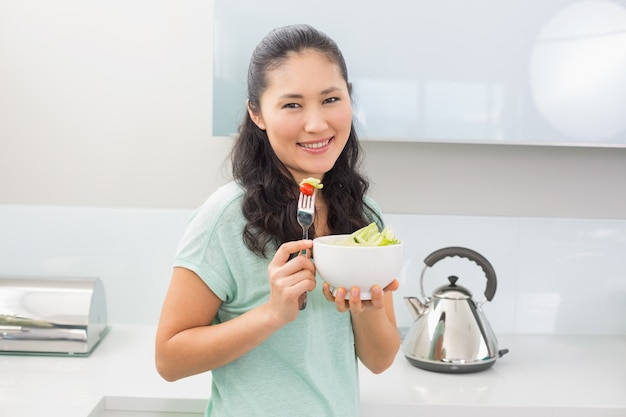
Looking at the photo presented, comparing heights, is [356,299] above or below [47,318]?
above

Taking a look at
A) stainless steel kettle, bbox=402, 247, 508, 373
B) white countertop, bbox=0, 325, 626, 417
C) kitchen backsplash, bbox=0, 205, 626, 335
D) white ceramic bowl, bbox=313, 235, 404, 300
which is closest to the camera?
white ceramic bowl, bbox=313, 235, 404, 300

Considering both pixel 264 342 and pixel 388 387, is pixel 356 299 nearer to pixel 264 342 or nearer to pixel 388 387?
pixel 264 342

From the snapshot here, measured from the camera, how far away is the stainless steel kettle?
1.80 meters

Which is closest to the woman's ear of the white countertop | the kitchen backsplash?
the white countertop

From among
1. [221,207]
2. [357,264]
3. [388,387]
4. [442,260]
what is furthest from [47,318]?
[357,264]

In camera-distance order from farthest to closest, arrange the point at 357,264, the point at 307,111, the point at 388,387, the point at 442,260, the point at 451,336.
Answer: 1. the point at 442,260
2. the point at 451,336
3. the point at 388,387
4. the point at 307,111
5. the point at 357,264

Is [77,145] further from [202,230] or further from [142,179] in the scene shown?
[202,230]

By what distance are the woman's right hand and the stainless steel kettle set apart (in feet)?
2.83

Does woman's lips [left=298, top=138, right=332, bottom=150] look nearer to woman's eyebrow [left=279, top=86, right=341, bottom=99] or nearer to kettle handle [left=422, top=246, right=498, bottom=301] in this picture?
woman's eyebrow [left=279, top=86, right=341, bottom=99]

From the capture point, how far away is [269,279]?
3.44 feet

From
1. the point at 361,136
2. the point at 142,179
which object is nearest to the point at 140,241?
the point at 142,179

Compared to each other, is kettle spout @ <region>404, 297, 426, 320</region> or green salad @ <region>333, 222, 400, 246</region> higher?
green salad @ <region>333, 222, 400, 246</region>

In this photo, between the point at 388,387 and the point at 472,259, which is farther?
the point at 472,259

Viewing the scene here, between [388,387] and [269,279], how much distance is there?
75cm
